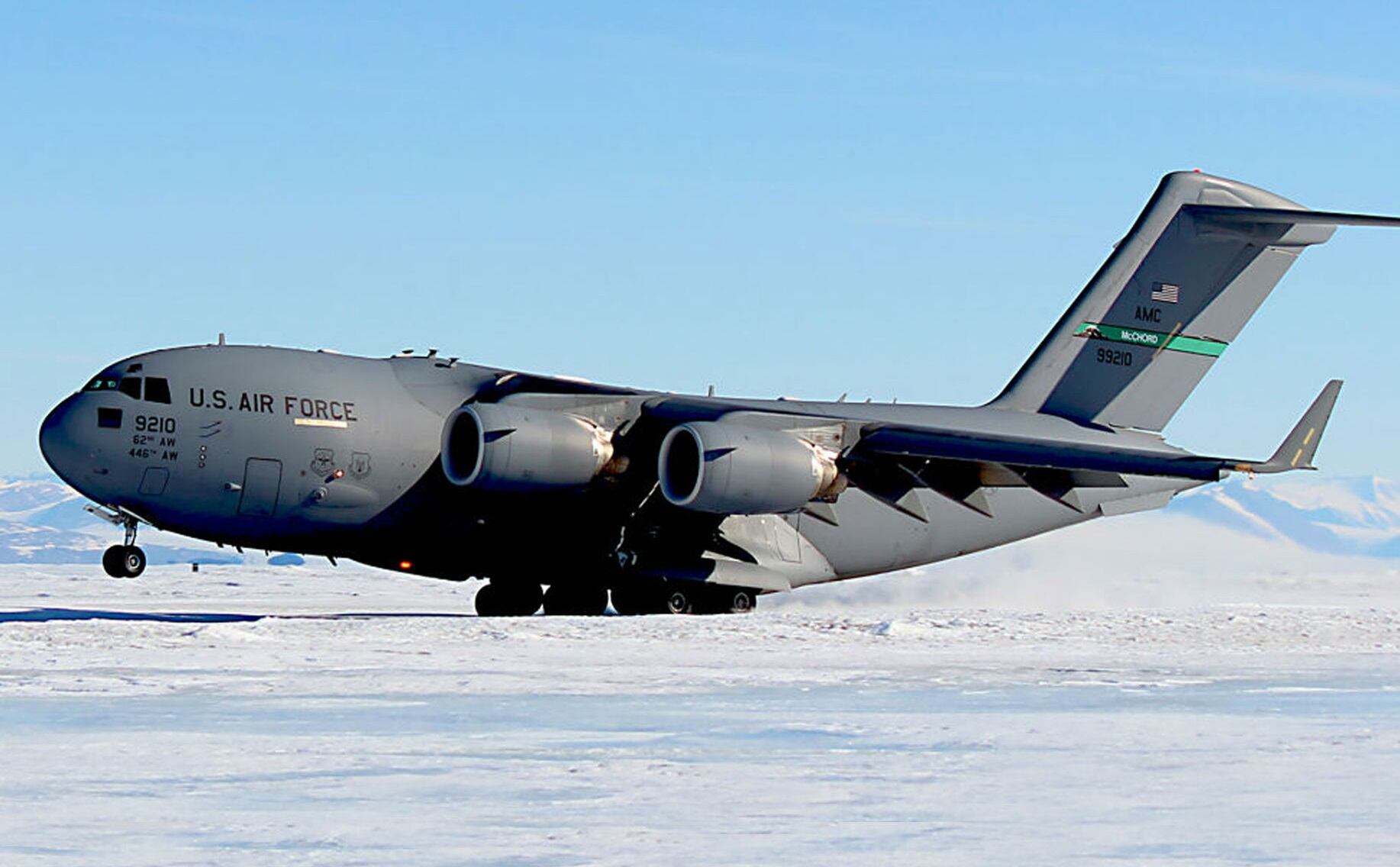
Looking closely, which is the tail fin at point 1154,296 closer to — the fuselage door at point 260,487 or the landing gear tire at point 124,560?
the fuselage door at point 260,487

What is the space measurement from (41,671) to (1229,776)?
7571 millimetres

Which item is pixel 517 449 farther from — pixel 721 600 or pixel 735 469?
pixel 721 600

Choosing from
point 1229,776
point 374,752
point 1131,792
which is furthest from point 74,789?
point 1229,776

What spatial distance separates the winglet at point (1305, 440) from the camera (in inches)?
783

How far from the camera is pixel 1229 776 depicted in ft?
25.0

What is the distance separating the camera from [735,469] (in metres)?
18.8

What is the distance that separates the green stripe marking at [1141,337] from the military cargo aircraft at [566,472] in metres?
1.38

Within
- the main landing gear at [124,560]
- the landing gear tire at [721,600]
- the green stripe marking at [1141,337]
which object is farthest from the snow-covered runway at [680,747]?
the green stripe marking at [1141,337]

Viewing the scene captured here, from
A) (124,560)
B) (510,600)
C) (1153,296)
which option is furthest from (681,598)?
(1153,296)

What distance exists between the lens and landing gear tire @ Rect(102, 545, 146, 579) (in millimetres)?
17422

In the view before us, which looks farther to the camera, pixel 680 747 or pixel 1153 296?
pixel 1153 296

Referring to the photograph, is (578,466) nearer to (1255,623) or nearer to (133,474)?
(133,474)

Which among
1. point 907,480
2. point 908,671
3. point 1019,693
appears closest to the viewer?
point 1019,693

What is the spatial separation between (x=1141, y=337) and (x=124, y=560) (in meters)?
12.9
